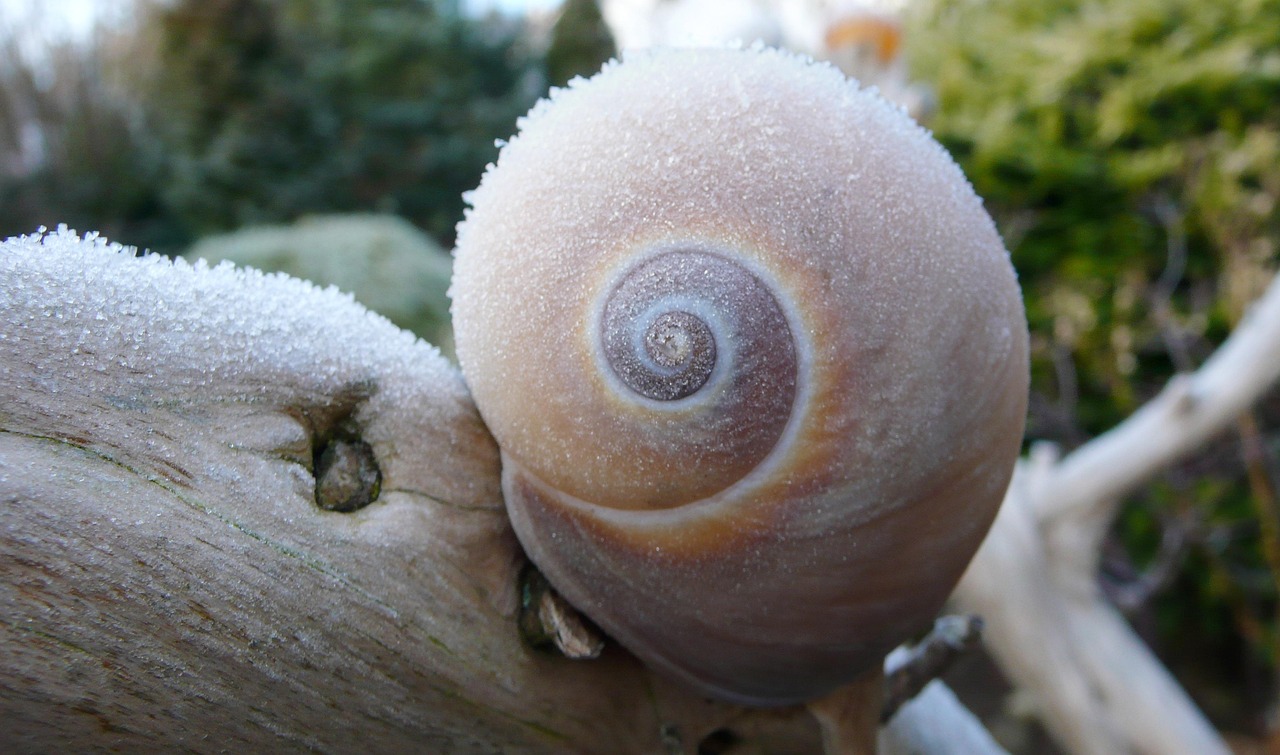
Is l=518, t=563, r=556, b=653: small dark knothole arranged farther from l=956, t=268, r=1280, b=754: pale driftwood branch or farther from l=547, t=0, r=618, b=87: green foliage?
l=547, t=0, r=618, b=87: green foliage

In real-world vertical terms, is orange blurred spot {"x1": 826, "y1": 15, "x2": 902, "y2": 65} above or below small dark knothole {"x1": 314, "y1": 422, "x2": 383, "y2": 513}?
above

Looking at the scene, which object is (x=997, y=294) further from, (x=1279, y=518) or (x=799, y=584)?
(x=1279, y=518)

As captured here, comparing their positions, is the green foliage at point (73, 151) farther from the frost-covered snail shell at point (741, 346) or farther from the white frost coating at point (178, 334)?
the frost-covered snail shell at point (741, 346)

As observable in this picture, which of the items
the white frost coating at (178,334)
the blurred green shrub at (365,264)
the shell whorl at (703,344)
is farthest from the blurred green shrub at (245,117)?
the shell whorl at (703,344)

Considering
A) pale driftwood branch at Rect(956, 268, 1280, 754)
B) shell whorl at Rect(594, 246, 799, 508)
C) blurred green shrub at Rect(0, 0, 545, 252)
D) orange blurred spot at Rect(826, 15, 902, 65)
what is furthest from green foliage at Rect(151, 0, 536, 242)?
shell whorl at Rect(594, 246, 799, 508)

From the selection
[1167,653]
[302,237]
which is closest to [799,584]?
[1167,653]

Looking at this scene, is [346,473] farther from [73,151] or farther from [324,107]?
[73,151]
